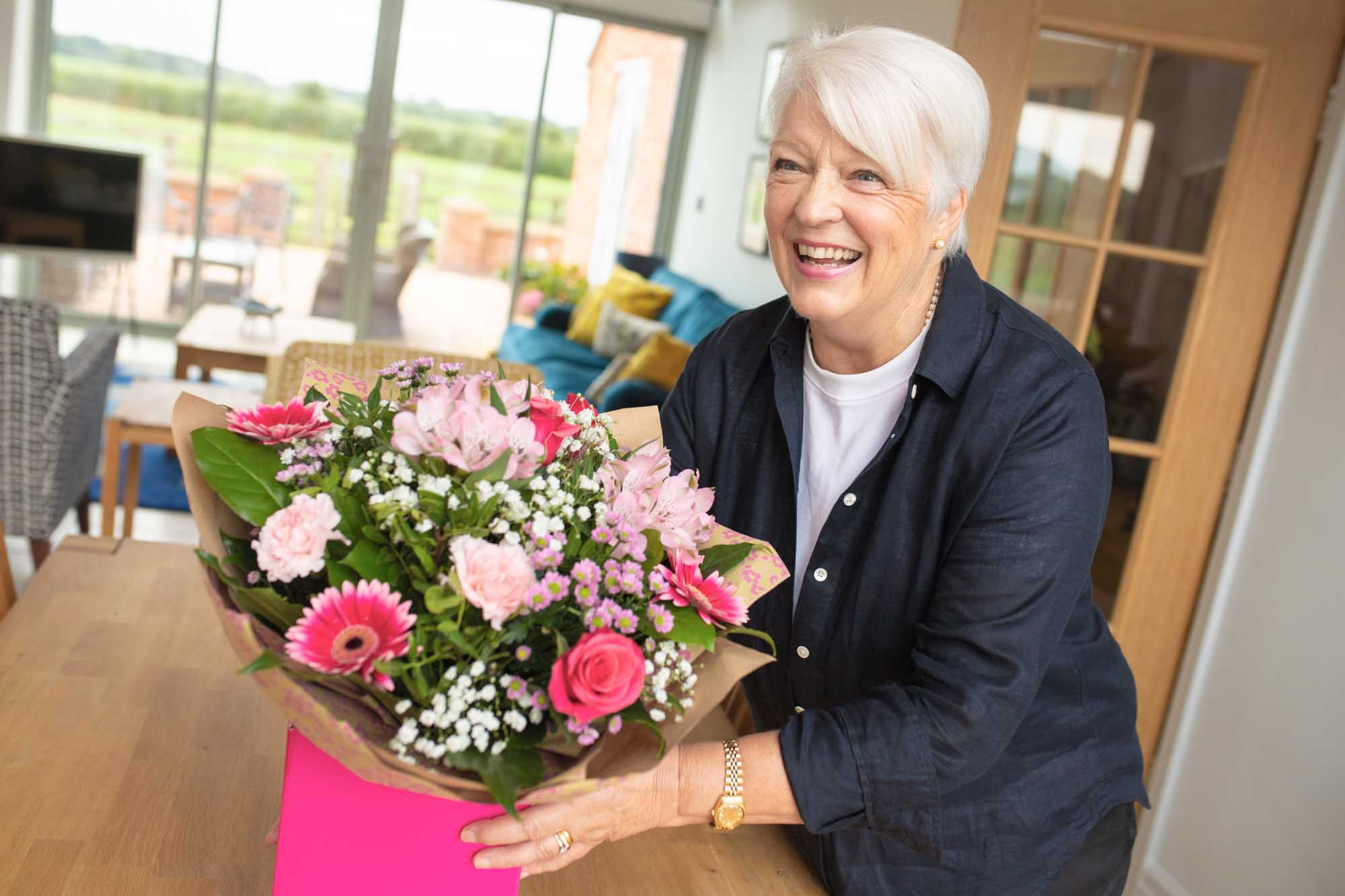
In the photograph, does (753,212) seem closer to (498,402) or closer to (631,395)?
(631,395)

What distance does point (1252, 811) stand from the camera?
2514 mm

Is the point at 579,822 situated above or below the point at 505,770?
below

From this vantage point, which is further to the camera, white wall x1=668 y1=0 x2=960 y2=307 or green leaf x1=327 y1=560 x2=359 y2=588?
white wall x1=668 y1=0 x2=960 y2=307

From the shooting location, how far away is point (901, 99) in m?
1.13

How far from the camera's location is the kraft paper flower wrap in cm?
77

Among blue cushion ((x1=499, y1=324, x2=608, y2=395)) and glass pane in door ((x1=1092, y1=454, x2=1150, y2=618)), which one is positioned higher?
glass pane in door ((x1=1092, y1=454, x2=1150, y2=618))

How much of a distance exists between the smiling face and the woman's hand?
0.52m

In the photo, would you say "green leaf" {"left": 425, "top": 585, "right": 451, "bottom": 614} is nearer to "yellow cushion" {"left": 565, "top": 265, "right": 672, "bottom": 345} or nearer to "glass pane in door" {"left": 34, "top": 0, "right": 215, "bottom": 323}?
"yellow cushion" {"left": 565, "top": 265, "right": 672, "bottom": 345}

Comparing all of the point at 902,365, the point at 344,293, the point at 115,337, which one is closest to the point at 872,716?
the point at 902,365

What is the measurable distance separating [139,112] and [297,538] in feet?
25.5

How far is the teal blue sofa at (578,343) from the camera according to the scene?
19.9 feet

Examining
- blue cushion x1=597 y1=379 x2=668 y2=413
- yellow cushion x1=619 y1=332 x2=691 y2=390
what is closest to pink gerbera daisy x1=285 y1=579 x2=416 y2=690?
blue cushion x1=597 y1=379 x2=668 y2=413

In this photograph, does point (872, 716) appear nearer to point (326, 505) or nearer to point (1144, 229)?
point (326, 505)

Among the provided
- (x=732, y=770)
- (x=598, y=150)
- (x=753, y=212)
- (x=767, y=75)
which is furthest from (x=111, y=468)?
(x=598, y=150)
